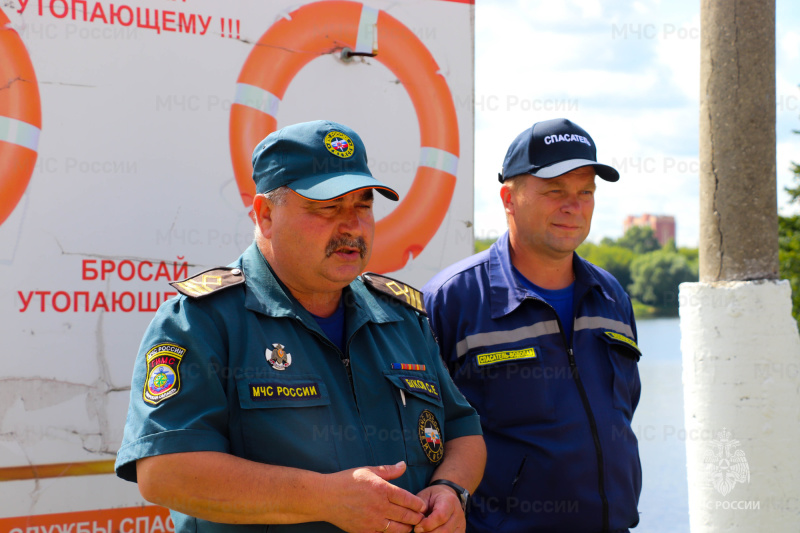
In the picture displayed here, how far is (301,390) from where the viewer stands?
183cm

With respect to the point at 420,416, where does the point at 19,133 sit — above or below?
above

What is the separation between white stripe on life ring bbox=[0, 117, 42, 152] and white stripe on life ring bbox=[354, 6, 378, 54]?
1.24 meters

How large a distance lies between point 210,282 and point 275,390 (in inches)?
12.9

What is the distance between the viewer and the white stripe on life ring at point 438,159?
311cm

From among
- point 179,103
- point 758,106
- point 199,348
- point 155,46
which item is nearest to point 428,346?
point 199,348

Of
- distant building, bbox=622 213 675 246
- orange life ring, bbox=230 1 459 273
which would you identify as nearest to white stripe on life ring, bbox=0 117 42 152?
orange life ring, bbox=230 1 459 273

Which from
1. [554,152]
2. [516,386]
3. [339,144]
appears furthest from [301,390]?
[554,152]

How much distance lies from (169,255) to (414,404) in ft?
3.56

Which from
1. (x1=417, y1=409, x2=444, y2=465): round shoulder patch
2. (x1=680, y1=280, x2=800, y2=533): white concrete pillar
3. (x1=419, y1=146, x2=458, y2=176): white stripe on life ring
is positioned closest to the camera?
(x1=417, y1=409, x2=444, y2=465): round shoulder patch

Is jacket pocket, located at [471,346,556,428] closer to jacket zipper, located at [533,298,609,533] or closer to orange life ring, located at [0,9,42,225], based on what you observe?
jacket zipper, located at [533,298,609,533]

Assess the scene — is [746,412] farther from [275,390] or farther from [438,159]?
[275,390]

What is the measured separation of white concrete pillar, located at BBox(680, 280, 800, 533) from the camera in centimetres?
364

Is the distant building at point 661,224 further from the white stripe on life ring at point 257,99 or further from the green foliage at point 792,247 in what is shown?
the white stripe on life ring at point 257,99

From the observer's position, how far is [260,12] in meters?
2.80
